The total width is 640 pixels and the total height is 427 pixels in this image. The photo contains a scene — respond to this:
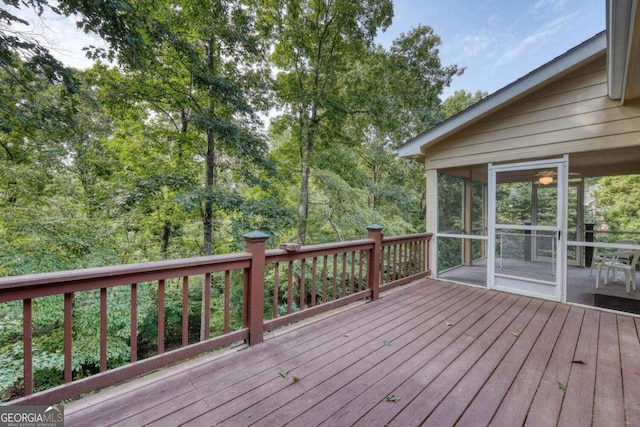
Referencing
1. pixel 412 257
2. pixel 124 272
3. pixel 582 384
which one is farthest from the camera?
pixel 412 257

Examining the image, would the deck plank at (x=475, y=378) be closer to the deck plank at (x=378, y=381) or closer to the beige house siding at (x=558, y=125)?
the deck plank at (x=378, y=381)

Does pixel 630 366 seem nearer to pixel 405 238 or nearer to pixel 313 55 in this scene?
pixel 405 238

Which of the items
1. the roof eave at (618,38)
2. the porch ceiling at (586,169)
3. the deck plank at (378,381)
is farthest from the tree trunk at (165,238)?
the roof eave at (618,38)

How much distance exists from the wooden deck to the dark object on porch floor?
1.86ft

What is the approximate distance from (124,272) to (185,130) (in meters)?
5.50

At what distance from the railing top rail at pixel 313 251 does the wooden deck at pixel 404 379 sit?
77 cm

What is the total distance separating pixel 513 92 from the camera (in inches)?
152

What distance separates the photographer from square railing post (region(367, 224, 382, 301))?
148 inches

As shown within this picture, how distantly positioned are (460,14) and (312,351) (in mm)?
10406

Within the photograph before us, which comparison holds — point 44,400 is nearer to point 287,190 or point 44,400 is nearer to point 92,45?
point 92,45

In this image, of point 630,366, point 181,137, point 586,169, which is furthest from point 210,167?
point 586,169

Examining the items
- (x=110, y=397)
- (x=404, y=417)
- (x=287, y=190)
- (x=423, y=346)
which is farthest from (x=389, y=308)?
(x=287, y=190)

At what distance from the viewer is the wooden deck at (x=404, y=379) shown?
1626 millimetres

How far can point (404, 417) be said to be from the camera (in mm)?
1624
